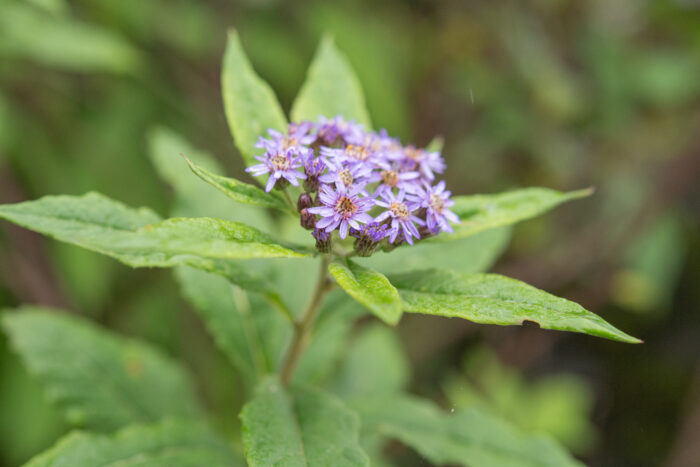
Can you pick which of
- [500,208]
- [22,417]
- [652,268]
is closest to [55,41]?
[22,417]

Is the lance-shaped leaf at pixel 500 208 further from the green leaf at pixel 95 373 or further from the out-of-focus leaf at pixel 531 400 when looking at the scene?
the out-of-focus leaf at pixel 531 400

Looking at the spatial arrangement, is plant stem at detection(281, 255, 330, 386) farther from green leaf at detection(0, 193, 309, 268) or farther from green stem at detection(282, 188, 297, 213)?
green leaf at detection(0, 193, 309, 268)

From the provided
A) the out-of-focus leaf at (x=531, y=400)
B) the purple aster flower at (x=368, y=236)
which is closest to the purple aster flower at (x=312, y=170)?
the purple aster flower at (x=368, y=236)

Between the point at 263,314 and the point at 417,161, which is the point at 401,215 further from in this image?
the point at 263,314

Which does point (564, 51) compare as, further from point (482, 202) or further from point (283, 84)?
point (482, 202)

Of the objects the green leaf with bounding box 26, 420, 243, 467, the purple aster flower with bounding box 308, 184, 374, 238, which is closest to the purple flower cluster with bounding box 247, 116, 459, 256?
the purple aster flower with bounding box 308, 184, 374, 238

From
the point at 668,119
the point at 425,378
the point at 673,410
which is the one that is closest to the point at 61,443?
the point at 425,378
